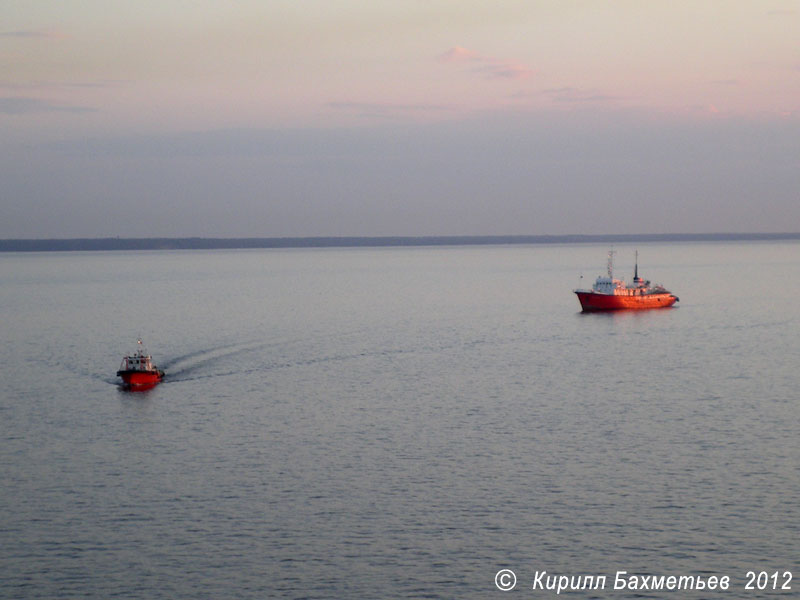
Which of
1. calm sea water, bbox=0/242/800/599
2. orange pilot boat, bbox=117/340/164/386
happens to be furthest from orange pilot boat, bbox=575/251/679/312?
orange pilot boat, bbox=117/340/164/386

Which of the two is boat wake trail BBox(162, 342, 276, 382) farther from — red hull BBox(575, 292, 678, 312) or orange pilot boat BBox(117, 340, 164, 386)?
red hull BBox(575, 292, 678, 312)

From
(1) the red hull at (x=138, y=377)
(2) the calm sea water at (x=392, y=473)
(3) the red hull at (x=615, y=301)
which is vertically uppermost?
(3) the red hull at (x=615, y=301)

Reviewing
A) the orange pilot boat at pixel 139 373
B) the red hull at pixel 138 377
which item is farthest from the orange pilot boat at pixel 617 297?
the red hull at pixel 138 377

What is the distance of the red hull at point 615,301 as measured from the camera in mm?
186750

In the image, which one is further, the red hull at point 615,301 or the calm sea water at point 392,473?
the red hull at point 615,301

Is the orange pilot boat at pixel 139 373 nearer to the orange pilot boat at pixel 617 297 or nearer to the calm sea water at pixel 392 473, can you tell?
the calm sea water at pixel 392 473

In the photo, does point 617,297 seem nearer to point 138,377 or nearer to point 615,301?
point 615,301

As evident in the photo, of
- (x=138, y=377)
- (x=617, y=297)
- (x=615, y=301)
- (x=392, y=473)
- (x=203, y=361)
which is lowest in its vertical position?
(x=392, y=473)

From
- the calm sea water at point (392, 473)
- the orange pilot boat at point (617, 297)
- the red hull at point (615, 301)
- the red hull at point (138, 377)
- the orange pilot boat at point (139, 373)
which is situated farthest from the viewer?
the orange pilot boat at point (617, 297)

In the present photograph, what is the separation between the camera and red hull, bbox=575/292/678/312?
18675 centimetres

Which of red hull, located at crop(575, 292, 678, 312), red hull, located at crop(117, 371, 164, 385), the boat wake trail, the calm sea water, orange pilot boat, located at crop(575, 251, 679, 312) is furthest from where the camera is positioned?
orange pilot boat, located at crop(575, 251, 679, 312)

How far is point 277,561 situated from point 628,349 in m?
91.6

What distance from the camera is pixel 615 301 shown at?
616 ft

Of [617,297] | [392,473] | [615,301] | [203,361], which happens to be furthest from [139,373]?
[617,297]
